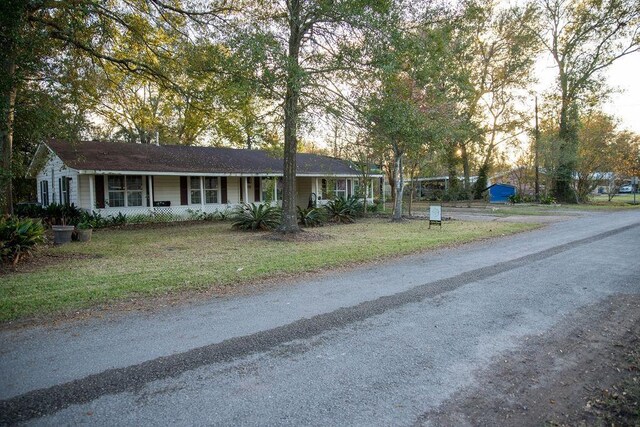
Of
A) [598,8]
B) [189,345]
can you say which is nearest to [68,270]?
[189,345]

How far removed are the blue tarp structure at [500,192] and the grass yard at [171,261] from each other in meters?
26.6

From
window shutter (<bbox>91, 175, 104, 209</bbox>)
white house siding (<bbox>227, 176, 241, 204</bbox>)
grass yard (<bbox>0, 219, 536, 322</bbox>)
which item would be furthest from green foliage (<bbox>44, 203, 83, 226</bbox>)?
white house siding (<bbox>227, 176, 241, 204</bbox>)

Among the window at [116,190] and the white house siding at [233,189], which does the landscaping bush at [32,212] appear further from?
the white house siding at [233,189]

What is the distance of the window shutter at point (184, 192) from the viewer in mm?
19891

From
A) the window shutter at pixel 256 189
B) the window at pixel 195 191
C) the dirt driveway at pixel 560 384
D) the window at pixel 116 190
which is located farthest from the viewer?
the window shutter at pixel 256 189

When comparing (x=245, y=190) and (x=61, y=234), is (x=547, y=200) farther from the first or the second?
(x=61, y=234)

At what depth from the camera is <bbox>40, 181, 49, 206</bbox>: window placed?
20805 millimetres

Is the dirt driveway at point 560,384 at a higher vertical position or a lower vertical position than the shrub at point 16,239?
lower

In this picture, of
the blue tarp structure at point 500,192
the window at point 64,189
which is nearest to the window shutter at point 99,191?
the window at point 64,189

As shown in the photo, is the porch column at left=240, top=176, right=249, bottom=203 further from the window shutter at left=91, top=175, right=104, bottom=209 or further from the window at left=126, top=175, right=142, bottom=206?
the window shutter at left=91, top=175, right=104, bottom=209

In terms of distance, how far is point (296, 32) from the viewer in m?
11.1

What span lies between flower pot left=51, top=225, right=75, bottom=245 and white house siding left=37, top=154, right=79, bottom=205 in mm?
5370

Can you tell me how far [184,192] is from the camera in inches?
787

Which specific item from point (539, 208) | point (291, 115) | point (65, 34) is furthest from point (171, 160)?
point (539, 208)
